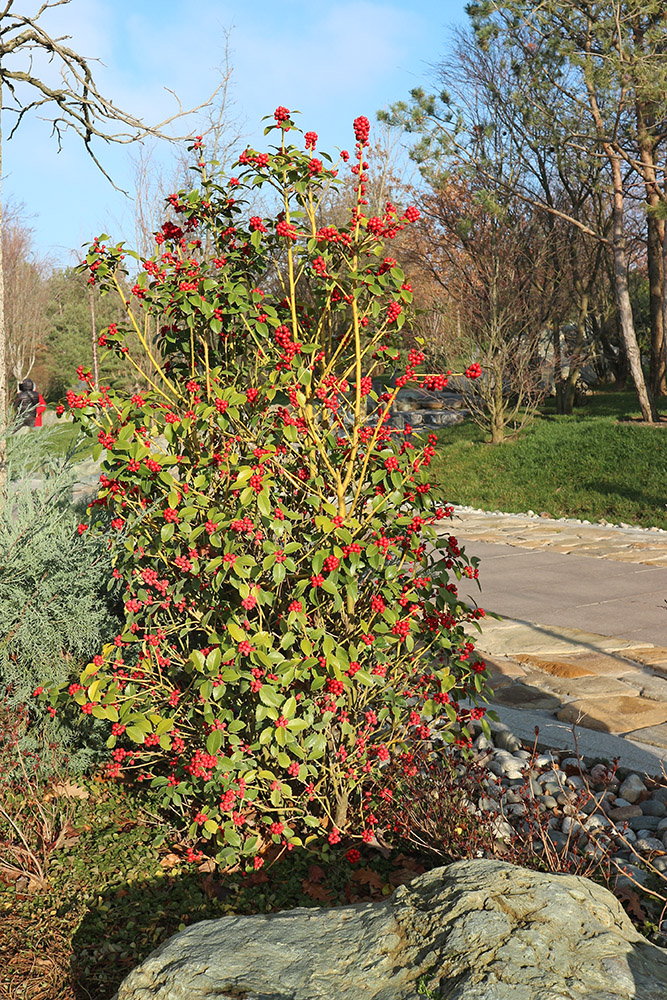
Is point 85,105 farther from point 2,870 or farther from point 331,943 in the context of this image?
point 331,943

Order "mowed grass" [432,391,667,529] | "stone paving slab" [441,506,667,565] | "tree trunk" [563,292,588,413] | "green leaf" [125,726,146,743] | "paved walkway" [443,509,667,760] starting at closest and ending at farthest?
"green leaf" [125,726,146,743] → "paved walkway" [443,509,667,760] → "stone paving slab" [441,506,667,565] → "mowed grass" [432,391,667,529] → "tree trunk" [563,292,588,413]

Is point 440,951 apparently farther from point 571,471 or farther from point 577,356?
point 577,356

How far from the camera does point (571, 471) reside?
1359cm

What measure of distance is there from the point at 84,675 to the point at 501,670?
3.12m

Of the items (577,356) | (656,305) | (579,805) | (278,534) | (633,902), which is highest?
(656,305)

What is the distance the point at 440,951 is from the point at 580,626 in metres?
4.94

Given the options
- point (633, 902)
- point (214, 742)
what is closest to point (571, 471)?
point (633, 902)

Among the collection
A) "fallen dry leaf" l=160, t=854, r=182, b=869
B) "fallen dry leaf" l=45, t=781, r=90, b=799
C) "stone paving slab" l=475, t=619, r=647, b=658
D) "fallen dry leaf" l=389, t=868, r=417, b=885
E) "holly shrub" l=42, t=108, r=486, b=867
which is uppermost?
"holly shrub" l=42, t=108, r=486, b=867

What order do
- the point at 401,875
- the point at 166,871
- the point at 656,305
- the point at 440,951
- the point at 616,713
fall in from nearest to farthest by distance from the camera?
the point at 440,951
the point at 401,875
the point at 166,871
the point at 616,713
the point at 656,305

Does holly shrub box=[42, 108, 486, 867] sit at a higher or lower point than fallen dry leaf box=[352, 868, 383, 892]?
higher

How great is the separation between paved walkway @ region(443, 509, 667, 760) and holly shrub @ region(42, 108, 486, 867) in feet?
3.06

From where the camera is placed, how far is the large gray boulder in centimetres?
147

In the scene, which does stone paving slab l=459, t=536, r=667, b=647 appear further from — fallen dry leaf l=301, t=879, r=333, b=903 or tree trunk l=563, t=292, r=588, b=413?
tree trunk l=563, t=292, r=588, b=413

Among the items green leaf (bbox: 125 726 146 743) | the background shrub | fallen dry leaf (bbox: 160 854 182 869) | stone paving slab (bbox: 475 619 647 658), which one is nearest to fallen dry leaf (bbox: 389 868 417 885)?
fallen dry leaf (bbox: 160 854 182 869)
